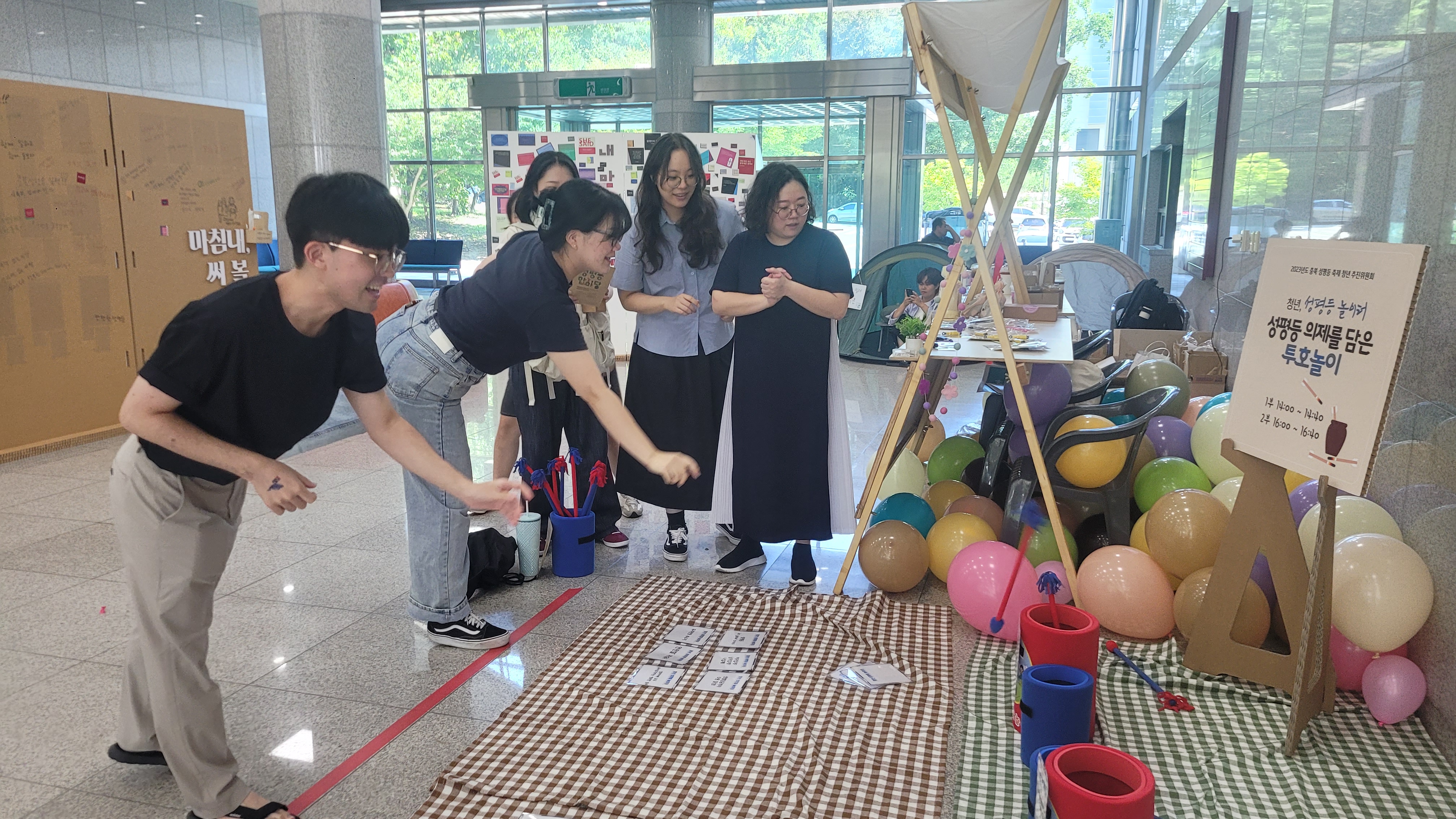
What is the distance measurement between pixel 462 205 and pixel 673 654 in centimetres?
1310

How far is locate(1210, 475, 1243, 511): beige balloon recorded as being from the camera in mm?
3238

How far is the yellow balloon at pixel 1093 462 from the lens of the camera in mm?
3398

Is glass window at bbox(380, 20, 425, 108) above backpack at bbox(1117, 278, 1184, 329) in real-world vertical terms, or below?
above

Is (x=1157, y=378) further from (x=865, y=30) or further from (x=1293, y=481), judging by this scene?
(x=865, y=30)

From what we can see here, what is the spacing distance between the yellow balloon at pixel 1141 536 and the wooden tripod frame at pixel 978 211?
242mm

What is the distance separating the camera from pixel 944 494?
159 inches

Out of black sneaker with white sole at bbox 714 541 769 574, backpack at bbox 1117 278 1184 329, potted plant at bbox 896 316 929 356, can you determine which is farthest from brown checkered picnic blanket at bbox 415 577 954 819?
backpack at bbox 1117 278 1184 329

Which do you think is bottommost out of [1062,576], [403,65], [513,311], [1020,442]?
[1062,576]

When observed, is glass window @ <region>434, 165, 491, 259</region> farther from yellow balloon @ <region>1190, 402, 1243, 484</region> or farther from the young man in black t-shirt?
the young man in black t-shirt

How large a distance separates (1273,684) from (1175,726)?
396 mm

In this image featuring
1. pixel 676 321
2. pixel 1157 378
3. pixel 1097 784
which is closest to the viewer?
pixel 1097 784

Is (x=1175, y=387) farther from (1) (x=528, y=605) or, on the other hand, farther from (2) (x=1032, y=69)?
(1) (x=528, y=605)

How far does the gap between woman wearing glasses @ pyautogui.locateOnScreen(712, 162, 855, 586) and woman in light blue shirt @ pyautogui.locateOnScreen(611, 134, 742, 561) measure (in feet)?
0.54

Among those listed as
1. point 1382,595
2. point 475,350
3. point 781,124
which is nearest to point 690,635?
point 475,350
